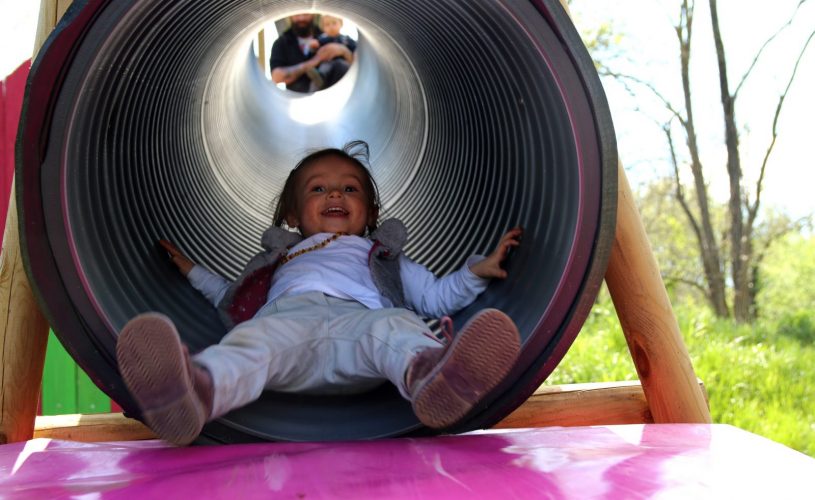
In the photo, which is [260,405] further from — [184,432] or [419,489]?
[419,489]

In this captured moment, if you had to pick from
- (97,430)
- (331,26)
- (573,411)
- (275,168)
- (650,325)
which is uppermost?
(331,26)

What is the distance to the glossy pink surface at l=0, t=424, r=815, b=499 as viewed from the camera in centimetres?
167

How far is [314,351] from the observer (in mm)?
2430

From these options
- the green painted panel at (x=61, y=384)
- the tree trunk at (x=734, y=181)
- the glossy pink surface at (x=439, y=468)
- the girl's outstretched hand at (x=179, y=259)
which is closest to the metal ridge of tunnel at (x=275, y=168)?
the girl's outstretched hand at (x=179, y=259)

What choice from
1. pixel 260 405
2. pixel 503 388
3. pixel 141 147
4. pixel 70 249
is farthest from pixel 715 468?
pixel 141 147

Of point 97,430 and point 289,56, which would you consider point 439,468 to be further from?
point 289,56

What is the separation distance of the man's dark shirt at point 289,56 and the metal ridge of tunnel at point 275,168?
1266mm

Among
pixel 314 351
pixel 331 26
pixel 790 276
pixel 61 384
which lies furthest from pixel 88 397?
pixel 790 276

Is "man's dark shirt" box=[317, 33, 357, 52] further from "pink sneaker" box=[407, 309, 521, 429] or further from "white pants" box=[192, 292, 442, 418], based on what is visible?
"pink sneaker" box=[407, 309, 521, 429]

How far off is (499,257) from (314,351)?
0.61 meters

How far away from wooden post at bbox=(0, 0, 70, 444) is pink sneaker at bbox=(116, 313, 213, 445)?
815 mm

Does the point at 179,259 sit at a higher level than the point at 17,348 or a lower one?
higher

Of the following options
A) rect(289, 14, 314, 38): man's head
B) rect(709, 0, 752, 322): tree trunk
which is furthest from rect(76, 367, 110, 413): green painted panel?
rect(709, 0, 752, 322): tree trunk

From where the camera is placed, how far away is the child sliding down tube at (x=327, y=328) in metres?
1.83
